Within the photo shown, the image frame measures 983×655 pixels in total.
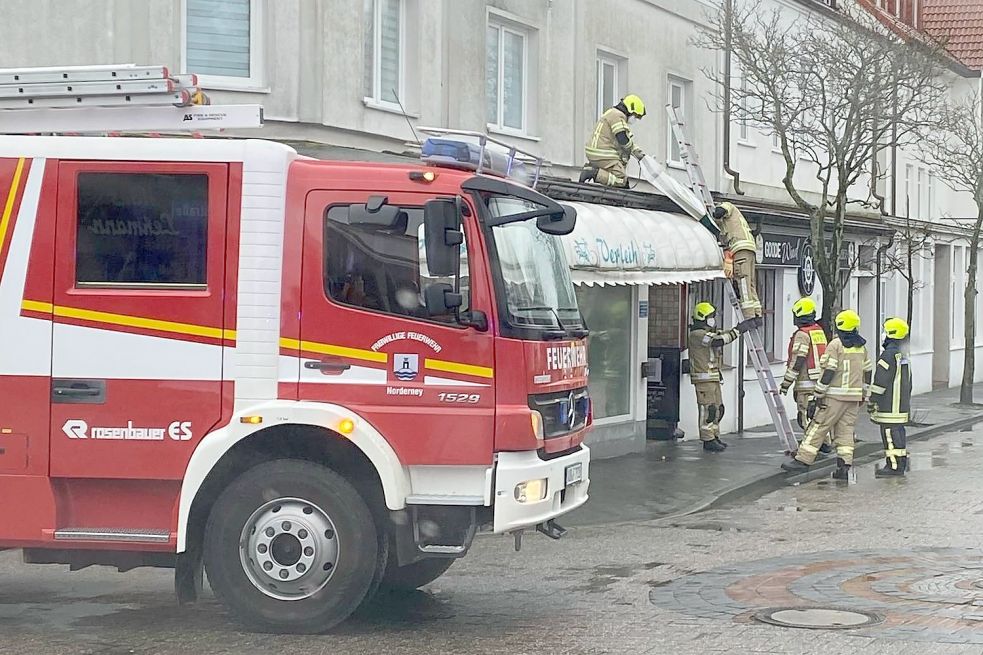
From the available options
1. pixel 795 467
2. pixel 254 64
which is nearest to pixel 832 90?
pixel 795 467

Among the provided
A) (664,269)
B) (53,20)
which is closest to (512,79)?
(664,269)

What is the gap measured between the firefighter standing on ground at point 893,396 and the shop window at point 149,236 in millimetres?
10619

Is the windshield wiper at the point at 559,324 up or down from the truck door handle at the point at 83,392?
up

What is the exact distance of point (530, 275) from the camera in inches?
320

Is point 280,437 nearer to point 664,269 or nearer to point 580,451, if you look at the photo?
point 580,451

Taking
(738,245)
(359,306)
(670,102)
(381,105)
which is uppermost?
(670,102)

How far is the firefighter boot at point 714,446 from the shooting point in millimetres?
18359

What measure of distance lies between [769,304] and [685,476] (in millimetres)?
8289

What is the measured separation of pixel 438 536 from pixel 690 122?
15.5m

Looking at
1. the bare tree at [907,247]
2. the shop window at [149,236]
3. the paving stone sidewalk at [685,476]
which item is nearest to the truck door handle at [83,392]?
the shop window at [149,236]

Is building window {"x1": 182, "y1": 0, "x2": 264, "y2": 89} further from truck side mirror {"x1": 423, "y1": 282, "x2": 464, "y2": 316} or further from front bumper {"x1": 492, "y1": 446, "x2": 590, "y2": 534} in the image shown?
front bumper {"x1": 492, "y1": 446, "x2": 590, "y2": 534}

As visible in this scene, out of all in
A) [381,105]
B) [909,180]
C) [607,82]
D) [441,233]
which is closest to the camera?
[441,233]

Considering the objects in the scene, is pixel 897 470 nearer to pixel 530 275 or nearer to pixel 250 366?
pixel 530 275

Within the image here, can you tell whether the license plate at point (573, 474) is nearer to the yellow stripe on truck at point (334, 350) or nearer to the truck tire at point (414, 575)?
the truck tire at point (414, 575)
